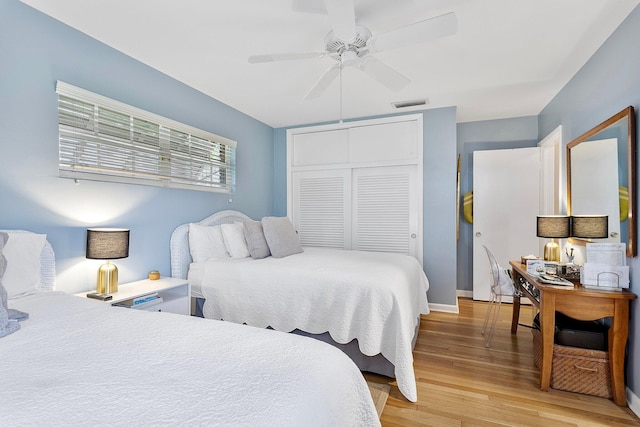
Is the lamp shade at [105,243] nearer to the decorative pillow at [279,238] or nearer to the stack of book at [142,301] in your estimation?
the stack of book at [142,301]

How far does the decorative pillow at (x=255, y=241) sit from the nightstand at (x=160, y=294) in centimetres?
69

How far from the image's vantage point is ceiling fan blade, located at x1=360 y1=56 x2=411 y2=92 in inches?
88.7

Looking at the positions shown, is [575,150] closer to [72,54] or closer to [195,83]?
[195,83]

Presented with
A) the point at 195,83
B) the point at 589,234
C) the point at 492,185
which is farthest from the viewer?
the point at 492,185

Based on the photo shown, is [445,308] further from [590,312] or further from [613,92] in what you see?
[613,92]

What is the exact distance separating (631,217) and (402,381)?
183 cm

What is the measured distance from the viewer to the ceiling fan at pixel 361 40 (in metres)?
1.71

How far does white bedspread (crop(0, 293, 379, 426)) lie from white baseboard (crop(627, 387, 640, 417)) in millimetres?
1968

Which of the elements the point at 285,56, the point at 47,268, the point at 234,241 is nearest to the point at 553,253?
the point at 285,56

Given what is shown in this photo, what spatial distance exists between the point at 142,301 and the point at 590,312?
3195 mm

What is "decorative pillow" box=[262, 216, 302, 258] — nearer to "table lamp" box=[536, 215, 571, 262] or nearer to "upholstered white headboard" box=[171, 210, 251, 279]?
"upholstered white headboard" box=[171, 210, 251, 279]

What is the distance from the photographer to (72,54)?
231cm

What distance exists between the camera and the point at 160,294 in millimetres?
2805

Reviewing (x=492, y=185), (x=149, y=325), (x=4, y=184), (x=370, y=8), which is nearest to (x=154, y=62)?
(x=4, y=184)
